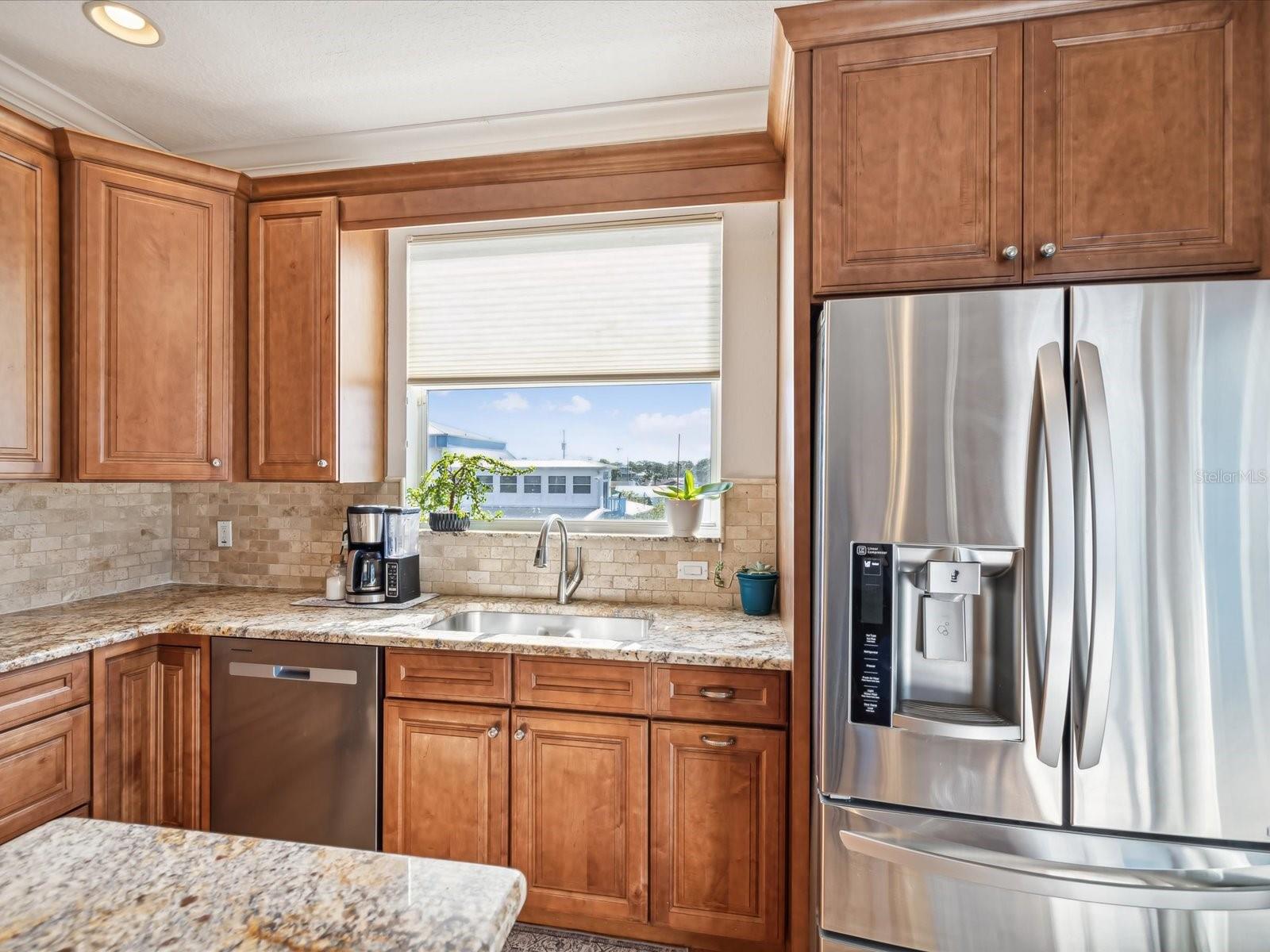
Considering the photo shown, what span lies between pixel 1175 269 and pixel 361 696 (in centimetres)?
246

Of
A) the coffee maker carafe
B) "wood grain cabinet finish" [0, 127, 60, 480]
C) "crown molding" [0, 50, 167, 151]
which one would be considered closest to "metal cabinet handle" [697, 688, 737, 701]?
the coffee maker carafe

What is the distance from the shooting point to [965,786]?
147 centimetres

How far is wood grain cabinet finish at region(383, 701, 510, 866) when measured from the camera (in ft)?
6.66

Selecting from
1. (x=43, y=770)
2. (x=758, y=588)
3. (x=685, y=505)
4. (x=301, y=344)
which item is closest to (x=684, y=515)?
(x=685, y=505)

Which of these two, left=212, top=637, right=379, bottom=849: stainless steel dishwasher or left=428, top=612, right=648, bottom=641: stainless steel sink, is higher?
left=428, top=612, right=648, bottom=641: stainless steel sink

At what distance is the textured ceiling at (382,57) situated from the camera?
197 centimetres

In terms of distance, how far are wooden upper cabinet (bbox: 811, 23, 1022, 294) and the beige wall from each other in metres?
2.79

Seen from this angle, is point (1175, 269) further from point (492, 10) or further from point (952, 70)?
point (492, 10)

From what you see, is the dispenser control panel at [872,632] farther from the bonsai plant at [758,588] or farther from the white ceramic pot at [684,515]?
the white ceramic pot at [684,515]

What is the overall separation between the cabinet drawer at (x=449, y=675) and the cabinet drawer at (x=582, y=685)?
56 millimetres

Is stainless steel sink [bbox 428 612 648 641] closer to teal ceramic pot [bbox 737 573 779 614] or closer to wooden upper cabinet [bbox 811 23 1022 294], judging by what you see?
teal ceramic pot [bbox 737 573 779 614]

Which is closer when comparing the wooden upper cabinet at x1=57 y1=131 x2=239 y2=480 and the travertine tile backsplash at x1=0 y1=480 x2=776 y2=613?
the wooden upper cabinet at x1=57 y1=131 x2=239 y2=480

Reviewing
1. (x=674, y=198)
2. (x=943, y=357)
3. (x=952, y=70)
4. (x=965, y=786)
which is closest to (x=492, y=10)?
(x=674, y=198)

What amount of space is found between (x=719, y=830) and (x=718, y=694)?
0.38 meters
